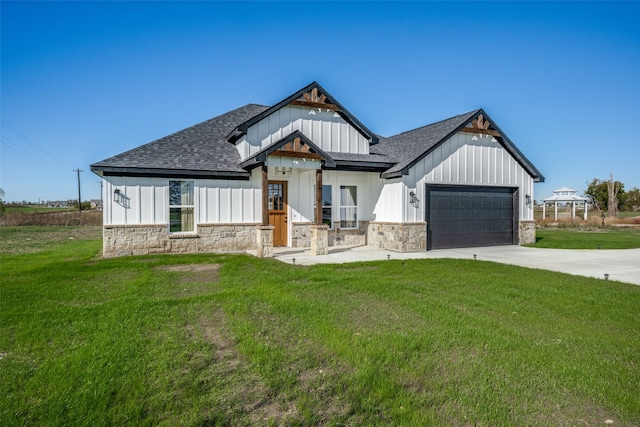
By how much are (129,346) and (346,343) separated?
257 cm

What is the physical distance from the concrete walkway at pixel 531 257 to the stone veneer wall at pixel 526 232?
1.14m

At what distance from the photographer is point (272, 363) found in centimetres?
393

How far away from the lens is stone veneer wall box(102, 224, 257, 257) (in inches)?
474

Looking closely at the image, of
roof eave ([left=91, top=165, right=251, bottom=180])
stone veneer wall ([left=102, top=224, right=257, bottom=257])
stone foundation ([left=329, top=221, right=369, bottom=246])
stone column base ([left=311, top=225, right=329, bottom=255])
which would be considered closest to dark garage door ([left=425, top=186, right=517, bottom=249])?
stone foundation ([left=329, top=221, right=369, bottom=246])

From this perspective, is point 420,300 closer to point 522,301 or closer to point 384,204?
point 522,301

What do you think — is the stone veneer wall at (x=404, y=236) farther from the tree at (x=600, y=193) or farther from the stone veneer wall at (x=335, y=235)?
the tree at (x=600, y=193)

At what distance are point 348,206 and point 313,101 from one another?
14.6 feet

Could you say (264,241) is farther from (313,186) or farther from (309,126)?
(309,126)

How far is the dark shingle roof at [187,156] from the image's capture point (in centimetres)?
1201

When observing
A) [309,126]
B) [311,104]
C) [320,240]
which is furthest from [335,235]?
[311,104]

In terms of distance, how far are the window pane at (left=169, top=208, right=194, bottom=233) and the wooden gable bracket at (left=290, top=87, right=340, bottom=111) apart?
572 cm

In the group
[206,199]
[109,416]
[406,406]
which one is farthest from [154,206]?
[406,406]

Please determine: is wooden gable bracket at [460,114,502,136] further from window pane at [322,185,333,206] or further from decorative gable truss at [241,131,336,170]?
decorative gable truss at [241,131,336,170]

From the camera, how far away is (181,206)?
12.9 metres
